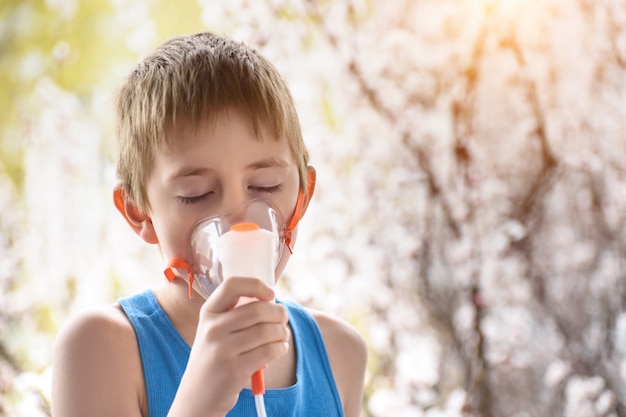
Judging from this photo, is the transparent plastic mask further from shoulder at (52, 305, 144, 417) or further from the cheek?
shoulder at (52, 305, 144, 417)

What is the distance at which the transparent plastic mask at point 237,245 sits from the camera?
2.84ft

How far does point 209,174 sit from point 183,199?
0.17 ft

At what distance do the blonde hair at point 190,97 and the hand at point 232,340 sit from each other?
279 mm

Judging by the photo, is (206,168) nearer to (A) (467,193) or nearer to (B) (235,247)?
(B) (235,247)

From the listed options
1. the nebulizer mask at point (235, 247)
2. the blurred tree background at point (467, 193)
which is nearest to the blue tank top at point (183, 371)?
the nebulizer mask at point (235, 247)

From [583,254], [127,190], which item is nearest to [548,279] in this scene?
[583,254]

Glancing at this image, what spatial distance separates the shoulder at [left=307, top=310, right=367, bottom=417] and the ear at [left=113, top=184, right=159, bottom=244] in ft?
1.18

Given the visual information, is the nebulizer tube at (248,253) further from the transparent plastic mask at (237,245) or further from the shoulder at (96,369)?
the shoulder at (96,369)

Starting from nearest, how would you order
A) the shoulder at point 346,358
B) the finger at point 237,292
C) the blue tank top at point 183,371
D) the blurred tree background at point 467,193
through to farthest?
the finger at point 237,292
the blue tank top at point 183,371
the shoulder at point 346,358
the blurred tree background at point 467,193

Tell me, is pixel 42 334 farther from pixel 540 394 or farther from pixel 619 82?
pixel 619 82

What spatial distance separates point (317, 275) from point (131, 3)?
1008 millimetres

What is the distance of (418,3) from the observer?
98.9 inches

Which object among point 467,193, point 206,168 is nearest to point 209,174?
point 206,168

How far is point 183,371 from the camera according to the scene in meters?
1.13
